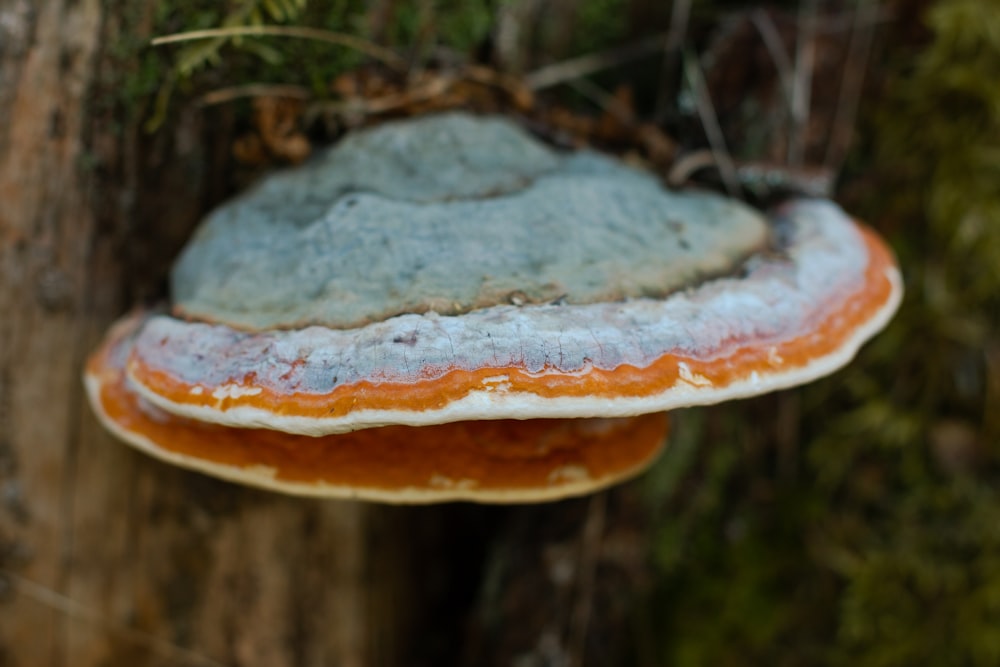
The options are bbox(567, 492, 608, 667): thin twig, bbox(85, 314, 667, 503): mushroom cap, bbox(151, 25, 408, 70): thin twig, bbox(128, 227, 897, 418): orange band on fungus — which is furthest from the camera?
bbox(567, 492, 608, 667): thin twig

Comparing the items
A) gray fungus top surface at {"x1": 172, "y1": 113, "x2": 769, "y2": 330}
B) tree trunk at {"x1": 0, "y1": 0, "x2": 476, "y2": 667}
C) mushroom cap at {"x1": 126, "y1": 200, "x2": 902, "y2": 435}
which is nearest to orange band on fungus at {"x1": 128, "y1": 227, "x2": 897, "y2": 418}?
mushroom cap at {"x1": 126, "y1": 200, "x2": 902, "y2": 435}

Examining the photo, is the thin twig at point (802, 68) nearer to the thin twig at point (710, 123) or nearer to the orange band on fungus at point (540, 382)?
the thin twig at point (710, 123)

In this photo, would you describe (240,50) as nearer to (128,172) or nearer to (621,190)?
(128,172)

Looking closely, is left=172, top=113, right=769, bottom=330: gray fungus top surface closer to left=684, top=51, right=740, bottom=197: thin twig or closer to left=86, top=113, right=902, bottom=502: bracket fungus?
left=86, top=113, right=902, bottom=502: bracket fungus

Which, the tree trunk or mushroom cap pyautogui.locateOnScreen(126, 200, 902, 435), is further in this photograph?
the tree trunk

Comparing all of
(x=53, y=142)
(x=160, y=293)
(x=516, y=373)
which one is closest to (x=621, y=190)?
(x=516, y=373)
